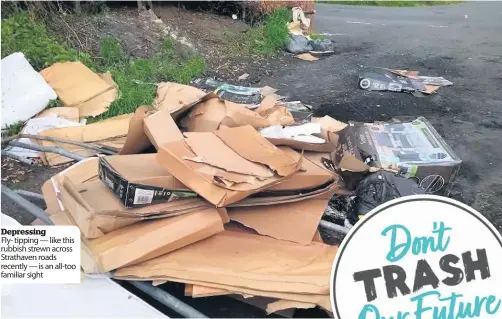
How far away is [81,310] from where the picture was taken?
185cm

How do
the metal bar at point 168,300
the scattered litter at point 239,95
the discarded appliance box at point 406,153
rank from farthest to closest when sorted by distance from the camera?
the scattered litter at point 239,95 → the discarded appliance box at point 406,153 → the metal bar at point 168,300

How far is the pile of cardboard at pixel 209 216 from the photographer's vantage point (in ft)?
6.25

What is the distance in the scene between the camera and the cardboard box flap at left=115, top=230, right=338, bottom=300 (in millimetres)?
1881

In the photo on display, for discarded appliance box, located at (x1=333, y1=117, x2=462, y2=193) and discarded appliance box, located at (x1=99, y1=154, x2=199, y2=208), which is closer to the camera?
discarded appliance box, located at (x1=99, y1=154, x2=199, y2=208)

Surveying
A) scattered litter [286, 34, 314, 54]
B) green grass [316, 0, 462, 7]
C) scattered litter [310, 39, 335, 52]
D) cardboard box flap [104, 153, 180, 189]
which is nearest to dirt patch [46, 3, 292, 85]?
scattered litter [286, 34, 314, 54]

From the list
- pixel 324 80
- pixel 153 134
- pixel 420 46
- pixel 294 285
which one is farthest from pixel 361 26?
pixel 294 285

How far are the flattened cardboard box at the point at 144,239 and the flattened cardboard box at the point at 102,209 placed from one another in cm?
3

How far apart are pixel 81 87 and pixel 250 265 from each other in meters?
2.81

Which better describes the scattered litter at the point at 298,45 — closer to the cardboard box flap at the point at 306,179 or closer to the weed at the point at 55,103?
the weed at the point at 55,103

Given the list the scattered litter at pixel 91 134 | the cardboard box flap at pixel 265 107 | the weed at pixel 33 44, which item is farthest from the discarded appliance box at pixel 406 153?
the weed at pixel 33 44

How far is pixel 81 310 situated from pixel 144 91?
2749 millimetres

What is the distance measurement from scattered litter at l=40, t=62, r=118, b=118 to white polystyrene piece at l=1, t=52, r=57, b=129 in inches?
4.6

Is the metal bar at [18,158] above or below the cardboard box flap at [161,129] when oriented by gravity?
below

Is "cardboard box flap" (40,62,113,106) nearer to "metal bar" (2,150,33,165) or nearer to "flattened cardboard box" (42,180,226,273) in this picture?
"metal bar" (2,150,33,165)
